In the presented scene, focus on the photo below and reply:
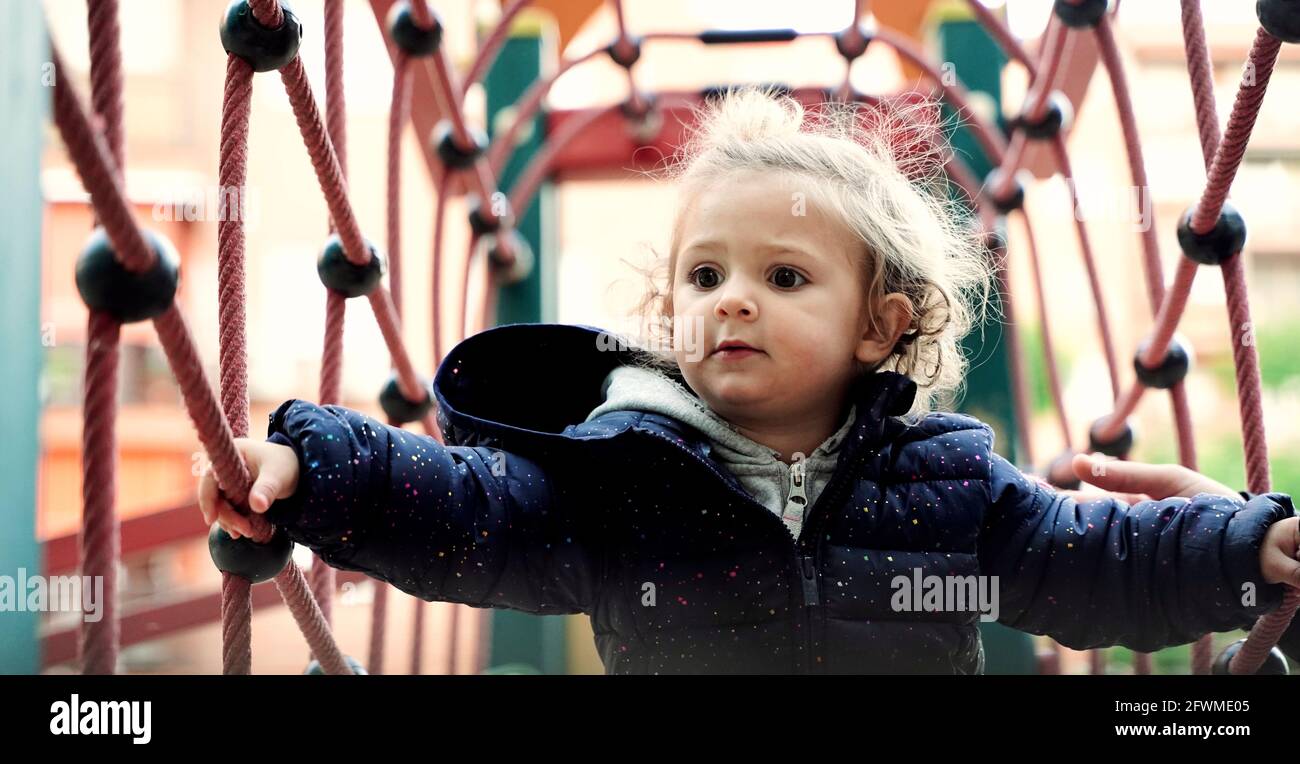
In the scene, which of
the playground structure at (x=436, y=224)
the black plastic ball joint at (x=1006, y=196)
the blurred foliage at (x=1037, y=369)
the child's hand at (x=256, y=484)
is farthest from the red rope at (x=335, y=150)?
the blurred foliage at (x=1037, y=369)

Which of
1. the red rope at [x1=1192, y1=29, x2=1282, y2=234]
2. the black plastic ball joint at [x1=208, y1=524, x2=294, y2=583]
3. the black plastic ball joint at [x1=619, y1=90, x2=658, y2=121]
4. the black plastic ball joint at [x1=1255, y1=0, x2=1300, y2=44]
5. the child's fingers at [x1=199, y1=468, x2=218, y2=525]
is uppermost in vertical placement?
the black plastic ball joint at [x1=619, y1=90, x2=658, y2=121]

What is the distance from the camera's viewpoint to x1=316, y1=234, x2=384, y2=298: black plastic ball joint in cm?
82

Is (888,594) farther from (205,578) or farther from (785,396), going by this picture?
(205,578)

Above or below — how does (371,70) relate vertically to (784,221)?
above

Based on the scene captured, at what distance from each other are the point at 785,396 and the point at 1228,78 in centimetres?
650

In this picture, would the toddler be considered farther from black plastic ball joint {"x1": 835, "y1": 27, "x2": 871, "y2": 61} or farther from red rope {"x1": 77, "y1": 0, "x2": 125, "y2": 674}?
black plastic ball joint {"x1": 835, "y1": 27, "x2": 871, "y2": 61}

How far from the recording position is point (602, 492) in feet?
2.21

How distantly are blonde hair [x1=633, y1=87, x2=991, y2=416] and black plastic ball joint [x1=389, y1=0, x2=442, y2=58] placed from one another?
0.31m

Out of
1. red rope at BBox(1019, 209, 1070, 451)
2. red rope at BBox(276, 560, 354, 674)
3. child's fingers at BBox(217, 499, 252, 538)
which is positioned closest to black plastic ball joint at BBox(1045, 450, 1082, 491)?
red rope at BBox(1019, 209, 1070, 451)

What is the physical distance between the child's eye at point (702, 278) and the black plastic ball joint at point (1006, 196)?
2.39 feet

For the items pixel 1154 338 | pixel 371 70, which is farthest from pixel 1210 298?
pixel 1154 338

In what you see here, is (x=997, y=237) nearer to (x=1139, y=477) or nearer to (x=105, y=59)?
(x=1139, y=477)

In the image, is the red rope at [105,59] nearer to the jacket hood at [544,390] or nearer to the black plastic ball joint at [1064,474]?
the jacket hood at [544,390]

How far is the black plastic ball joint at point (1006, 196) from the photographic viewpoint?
4.38 ft
